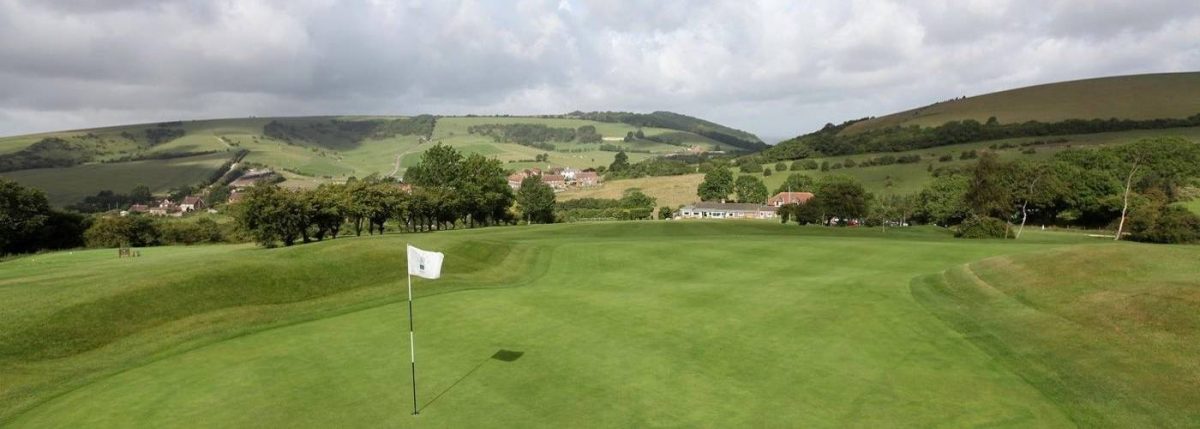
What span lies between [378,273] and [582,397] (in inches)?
849

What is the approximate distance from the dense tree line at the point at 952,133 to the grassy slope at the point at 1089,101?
18.1 ft

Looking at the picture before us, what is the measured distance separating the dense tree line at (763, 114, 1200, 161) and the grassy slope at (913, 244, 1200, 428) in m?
148

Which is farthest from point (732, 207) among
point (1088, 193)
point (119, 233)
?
point (119, 233)

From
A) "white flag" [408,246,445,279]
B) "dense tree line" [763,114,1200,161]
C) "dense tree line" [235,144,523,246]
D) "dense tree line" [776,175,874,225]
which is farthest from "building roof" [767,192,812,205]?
"white flag" [408,246,445,279]

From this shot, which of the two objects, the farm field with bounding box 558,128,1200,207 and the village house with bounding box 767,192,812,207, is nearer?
the farm field with bounding box 558,128,1200,207

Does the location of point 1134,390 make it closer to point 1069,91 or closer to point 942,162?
point 942,162

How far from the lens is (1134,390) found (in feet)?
51.3

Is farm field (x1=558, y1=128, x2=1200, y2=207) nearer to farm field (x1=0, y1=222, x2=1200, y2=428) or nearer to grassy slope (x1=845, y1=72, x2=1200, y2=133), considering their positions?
grassy slope (x1=845, y1=72, x2=1200, y2=133)

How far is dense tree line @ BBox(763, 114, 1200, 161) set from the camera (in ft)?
469

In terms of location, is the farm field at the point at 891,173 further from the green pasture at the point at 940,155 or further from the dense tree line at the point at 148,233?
the dense tree line at the point at 148,233

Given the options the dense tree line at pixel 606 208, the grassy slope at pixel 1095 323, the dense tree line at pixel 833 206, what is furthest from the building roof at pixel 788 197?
the grassy slope at pixel 1095 323

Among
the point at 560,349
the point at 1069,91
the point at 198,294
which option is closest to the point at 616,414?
the point at 560,349

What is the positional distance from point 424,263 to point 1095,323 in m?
22.1

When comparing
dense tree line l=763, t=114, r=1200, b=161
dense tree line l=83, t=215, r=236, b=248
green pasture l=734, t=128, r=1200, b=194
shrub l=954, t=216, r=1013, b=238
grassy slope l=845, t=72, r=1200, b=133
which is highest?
grassy slope l=845, t=72, r=1200, b=133
